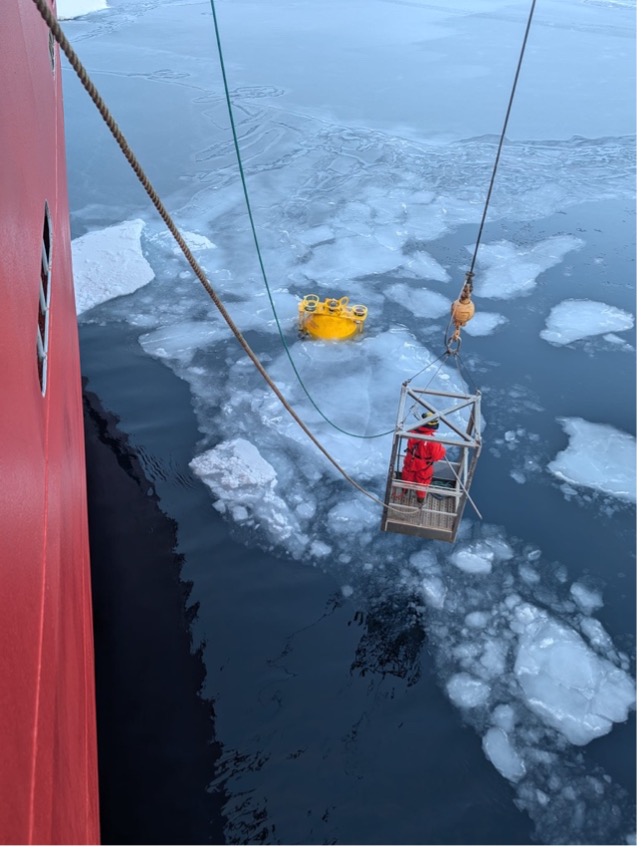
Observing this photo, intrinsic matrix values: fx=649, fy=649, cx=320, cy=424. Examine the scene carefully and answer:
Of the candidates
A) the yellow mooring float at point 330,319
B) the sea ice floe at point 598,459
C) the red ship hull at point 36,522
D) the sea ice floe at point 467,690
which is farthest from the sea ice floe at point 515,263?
the red ship hull at point 36,522

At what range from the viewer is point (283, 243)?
8.27m

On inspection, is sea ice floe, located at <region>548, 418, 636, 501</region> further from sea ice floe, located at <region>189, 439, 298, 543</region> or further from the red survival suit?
sea ice floe, located at <region>189, 439, 298, 543</region>

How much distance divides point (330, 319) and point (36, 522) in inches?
185

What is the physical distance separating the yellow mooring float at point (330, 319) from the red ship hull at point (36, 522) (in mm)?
3079

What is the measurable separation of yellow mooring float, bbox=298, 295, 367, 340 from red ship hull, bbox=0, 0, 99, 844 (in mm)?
3079

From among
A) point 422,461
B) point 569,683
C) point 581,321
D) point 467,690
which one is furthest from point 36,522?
point 581,321

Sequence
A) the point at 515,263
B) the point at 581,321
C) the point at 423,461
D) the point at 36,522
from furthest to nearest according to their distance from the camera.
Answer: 1. the point at 515,263
2. the point at 581,321
3. the point at 423,461
4. the point at 36,522

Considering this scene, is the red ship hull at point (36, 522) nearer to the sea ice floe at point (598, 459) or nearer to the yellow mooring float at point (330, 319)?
the yellow mooring float at point (330, 319)

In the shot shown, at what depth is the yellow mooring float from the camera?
6.57 metres

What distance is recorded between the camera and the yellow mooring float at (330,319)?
21.6ft

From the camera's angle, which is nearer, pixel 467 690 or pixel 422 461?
pixel 467 690

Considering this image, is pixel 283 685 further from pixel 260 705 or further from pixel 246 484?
pixel 246 484

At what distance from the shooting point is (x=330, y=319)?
6574 millimetres

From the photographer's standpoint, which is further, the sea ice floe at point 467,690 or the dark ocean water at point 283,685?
the sea ice floe at point 467,690
